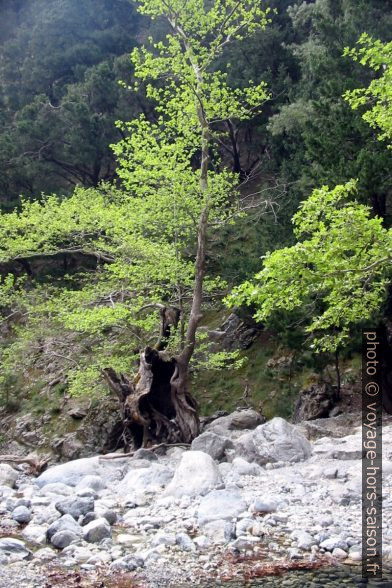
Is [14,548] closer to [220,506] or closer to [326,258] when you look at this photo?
[220,506]

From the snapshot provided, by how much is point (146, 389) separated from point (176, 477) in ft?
19.0

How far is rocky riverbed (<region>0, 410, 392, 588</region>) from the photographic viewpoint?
20.9 feet

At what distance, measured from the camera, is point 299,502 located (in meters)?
8.57

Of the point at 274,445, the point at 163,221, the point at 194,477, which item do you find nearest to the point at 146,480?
the point at 194,477

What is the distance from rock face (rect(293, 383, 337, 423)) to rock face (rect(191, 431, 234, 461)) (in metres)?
6.01

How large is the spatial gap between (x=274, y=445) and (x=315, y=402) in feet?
22.0

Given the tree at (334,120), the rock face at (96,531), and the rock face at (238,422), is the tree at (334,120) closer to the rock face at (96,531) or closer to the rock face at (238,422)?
the rock face at (238,422)

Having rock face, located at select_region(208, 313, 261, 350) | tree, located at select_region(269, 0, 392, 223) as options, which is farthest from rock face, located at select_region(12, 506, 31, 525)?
rock face, located at select_region(208, 313, 261, 350)

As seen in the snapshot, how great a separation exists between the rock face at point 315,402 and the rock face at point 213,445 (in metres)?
6.01

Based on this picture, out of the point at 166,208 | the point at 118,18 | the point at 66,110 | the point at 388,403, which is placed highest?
the point at 118,18

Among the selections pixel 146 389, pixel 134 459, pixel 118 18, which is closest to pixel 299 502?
pixel 134 459

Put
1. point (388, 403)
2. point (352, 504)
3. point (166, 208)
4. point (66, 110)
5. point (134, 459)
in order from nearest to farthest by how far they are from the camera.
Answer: point (352, 504)
point (134, 459)
point (166, 208)
point (388, 403)
point (66, 110)

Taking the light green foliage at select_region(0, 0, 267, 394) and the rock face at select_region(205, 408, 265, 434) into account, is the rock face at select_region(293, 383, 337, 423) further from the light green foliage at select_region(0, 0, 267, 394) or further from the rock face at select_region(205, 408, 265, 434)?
the light green foliage at select_region(0, 0, 267, 394)

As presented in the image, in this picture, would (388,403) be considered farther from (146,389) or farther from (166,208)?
(166,208)
